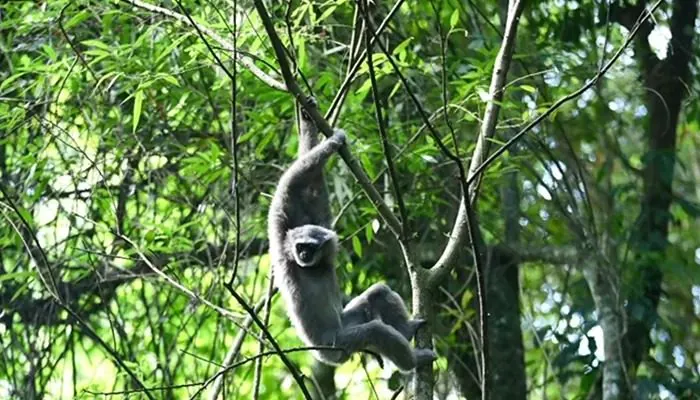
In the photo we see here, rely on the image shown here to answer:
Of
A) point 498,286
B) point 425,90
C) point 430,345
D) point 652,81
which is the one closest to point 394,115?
point 425,90

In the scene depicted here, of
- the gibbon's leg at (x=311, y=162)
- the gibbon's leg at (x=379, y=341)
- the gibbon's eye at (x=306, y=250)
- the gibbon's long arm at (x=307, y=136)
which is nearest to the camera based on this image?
the gibbon's leg at (x=311, y=162)

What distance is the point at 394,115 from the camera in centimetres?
987

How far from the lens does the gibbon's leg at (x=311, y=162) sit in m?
6.14

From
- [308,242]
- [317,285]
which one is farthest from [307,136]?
[317,285]

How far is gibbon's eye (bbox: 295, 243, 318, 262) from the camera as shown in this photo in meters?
6.95

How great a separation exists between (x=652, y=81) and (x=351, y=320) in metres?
4.80

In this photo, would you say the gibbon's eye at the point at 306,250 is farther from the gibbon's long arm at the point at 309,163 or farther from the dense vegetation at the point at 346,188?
the dense vegetation at the point at 346,188

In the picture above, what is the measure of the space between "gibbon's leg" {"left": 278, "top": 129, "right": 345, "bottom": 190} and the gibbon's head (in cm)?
31

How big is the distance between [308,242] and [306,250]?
0.06 metres

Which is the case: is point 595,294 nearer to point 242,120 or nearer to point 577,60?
point 577,60

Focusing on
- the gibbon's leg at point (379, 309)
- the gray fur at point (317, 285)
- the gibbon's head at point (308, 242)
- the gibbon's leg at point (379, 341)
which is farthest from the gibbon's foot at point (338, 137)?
the gibbon's leg at point (379, 309)

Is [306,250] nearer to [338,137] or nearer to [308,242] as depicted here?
[308,242]

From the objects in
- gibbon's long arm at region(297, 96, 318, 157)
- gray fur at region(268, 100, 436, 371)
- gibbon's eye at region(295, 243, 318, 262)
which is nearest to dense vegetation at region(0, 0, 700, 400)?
gray fur at region(268, 100, 436, 371)

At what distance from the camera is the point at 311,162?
21.5ft
